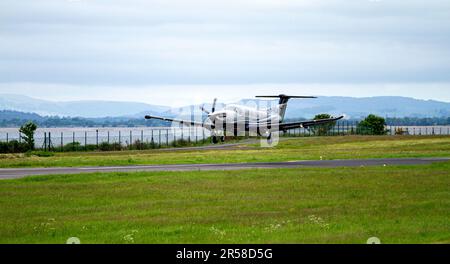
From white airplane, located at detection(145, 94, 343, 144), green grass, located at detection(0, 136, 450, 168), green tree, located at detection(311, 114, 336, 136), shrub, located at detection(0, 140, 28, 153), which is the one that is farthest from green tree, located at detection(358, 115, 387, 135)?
shrub, located at detection(0, 140, 28, 153)

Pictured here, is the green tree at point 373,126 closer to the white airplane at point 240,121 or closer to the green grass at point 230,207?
the white airplane at point 240,121

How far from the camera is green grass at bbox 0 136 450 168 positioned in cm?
5622

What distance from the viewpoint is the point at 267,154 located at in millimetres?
66062

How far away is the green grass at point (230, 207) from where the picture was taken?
72.5 ft

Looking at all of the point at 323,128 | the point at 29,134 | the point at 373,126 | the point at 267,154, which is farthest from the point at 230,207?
the point at 373,126

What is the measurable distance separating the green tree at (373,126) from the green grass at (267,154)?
39.4 metres

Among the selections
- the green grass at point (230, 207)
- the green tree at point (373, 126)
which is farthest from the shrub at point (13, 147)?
the green tree at point (373, 126)

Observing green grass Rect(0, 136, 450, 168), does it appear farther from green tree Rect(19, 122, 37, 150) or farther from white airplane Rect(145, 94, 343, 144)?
green tree Rect(19, 122, 37, 150)

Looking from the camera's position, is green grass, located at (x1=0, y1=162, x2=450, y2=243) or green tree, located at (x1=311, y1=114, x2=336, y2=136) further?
green tree, located at (x1=311, y1=114, x2=336, y2=136)

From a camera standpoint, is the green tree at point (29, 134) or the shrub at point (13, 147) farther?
the green tree at point (29, 134)

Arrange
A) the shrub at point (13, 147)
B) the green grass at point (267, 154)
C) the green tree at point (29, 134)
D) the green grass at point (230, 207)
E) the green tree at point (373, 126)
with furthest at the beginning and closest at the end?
1. the green tree at point (373, 126)
2. the green tree at point (29, 134)
3. the shrub at point (13, 147)
4. the green grass at point (267, 154)
5. the green grass at point (230, 207)

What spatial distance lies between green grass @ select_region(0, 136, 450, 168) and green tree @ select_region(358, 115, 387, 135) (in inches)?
1550
